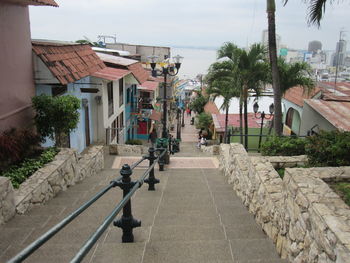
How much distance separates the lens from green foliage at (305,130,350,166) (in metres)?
5.47

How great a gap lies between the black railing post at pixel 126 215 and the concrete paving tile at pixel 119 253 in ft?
0.33

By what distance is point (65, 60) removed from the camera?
9.20 m

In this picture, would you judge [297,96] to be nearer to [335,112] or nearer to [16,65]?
[335,112]

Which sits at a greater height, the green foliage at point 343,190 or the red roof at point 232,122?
the green foliage at point 343,190

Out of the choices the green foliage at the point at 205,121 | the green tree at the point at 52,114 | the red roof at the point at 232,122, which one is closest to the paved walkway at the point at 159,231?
the green tree at the point at 52,114

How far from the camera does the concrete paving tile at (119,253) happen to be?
3178 mm

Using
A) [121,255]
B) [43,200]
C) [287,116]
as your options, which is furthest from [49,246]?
[287,116]

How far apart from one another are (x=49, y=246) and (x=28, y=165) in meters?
3.22

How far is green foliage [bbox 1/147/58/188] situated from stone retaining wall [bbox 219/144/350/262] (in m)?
4.23

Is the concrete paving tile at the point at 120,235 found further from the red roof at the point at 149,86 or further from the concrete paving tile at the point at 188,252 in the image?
the red roof at the point at 149,86

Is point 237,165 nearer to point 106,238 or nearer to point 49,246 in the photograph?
point 106,238

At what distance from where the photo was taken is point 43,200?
5.61 m

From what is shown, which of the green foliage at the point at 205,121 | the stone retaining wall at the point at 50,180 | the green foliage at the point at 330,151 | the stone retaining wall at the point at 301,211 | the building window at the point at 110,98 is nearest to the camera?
the stone retaining wall at the point at 301,211

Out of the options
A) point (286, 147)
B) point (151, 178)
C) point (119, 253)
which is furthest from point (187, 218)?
point (286, 147)
